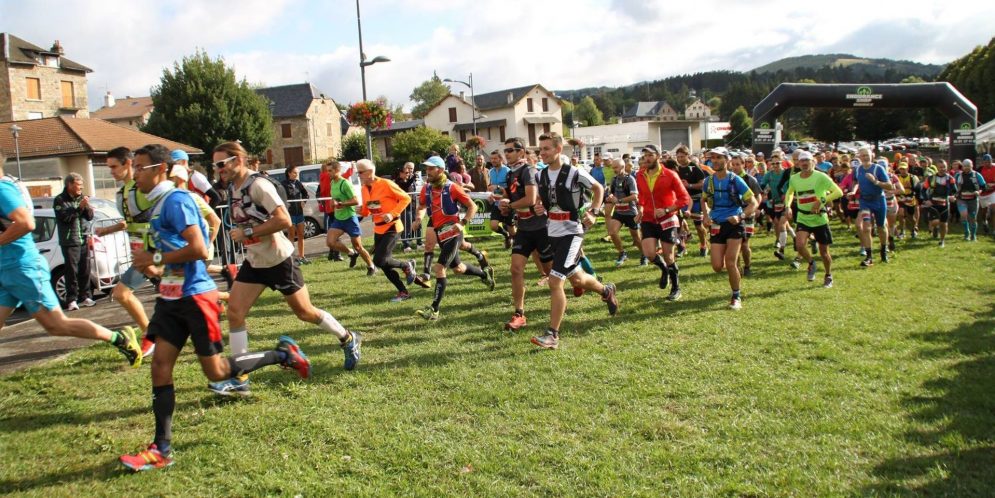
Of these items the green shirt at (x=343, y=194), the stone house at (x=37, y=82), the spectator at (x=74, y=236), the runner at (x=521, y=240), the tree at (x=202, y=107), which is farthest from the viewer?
the stone house at (x=37, y=82)

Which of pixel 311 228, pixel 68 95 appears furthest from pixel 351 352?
pixel 68 95

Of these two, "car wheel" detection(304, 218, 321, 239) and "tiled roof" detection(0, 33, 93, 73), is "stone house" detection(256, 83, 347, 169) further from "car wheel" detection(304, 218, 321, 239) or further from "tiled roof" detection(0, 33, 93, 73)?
"car wheel" detection(304, 218, 321, 239)

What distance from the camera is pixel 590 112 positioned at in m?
122

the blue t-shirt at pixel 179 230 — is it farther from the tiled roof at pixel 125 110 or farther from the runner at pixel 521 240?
the tiled roof at pixel 125 110

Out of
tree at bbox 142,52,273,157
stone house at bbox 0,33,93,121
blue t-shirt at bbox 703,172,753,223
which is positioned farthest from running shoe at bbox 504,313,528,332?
stone house at bbox 0,33,93,121

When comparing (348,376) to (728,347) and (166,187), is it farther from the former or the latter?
(728,347)

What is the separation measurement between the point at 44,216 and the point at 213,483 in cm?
837

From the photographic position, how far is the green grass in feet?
13.0

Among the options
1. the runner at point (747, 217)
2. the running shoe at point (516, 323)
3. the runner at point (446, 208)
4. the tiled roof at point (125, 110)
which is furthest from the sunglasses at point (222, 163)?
the tiled roof at point (125, 110)

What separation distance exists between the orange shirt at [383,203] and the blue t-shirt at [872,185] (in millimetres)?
8228

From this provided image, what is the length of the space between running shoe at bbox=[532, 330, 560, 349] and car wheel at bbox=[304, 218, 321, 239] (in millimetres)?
12564

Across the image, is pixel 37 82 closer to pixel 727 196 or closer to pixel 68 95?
pixel 68 95

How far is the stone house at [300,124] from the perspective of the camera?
66438 mm

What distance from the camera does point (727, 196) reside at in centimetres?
884
